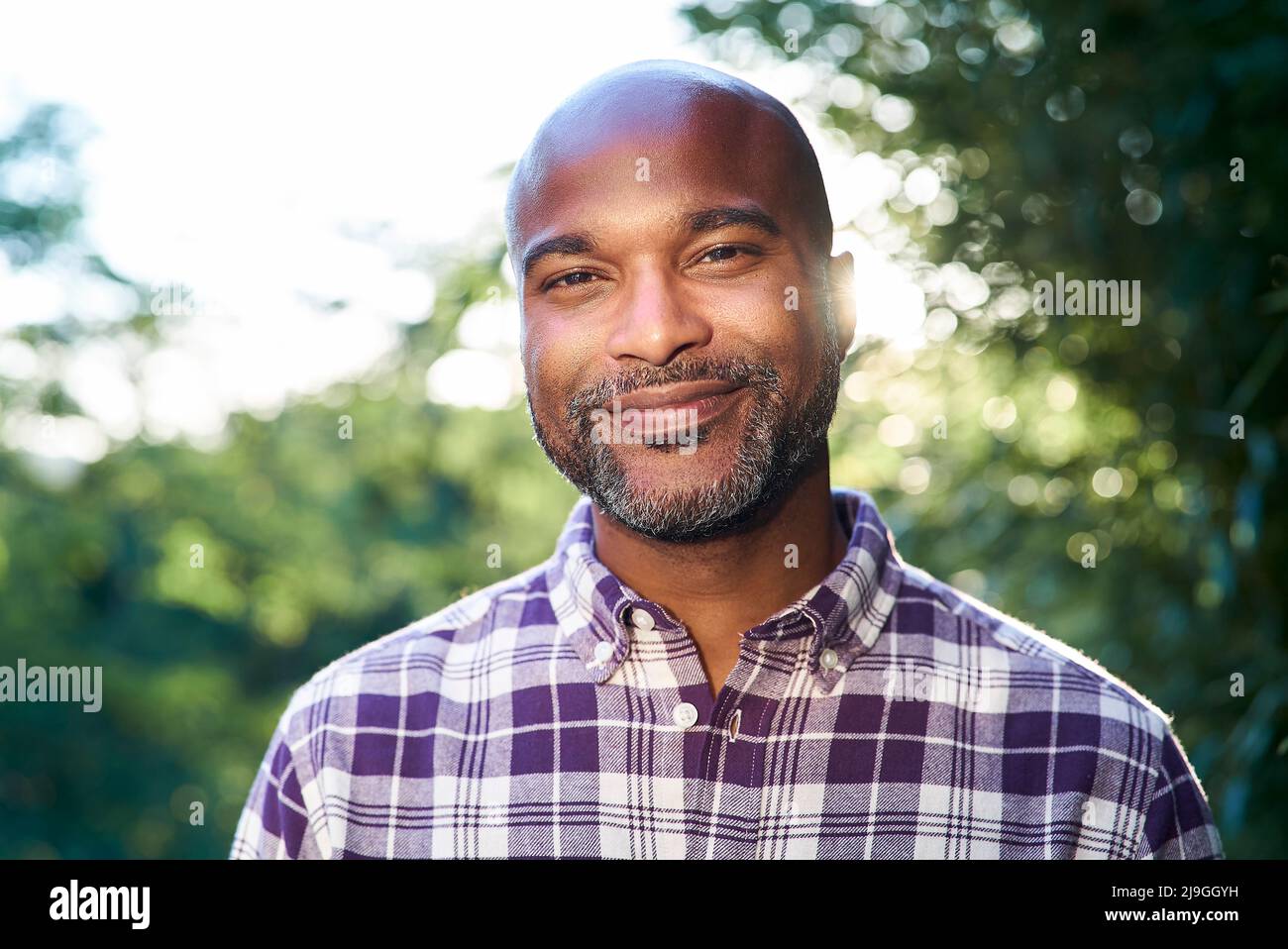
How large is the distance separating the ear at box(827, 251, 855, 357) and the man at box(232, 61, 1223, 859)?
45mm

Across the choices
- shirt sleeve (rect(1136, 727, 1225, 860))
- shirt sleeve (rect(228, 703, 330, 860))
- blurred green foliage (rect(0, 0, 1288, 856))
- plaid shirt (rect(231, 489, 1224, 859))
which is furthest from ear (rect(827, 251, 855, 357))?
blurred green foliage (rect(0, 0, 1288, 856))

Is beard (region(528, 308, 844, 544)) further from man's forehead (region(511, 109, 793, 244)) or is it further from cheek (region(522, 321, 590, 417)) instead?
man's forehead (region(511, 109, 793, 244))

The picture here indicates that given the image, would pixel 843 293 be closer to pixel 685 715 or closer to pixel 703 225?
pixel 703 225

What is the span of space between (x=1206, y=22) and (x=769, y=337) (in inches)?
64.5

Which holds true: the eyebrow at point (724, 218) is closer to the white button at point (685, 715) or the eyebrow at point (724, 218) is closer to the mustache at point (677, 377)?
the mustache at point (677, 377)

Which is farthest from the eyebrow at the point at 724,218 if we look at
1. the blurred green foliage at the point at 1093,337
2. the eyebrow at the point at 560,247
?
the blurred green foliage at the point at 1093,337

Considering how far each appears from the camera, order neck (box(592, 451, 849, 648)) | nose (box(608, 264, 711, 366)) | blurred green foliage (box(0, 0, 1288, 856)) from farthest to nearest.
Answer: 1. blurred green foliage (box(0, 0, 1288, 856))
2. neck (box(592, 451, 849, 648))
3. nose (box(608, 264, 711, 366))

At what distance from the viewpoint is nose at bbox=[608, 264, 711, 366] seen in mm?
1290

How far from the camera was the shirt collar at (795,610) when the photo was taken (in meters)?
1.37

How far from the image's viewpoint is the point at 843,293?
4.95 ft

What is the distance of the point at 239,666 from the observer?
8414 mm

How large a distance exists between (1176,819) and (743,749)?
481mm

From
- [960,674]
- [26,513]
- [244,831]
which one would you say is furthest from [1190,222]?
[26,513]

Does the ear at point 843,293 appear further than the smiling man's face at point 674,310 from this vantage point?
Yes
